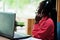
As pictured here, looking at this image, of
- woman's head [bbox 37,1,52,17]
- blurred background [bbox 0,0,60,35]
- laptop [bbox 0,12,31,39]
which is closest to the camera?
laptop [bbox 0,12,31,39]

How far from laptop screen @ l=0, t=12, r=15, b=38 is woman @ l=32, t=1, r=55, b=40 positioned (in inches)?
18.6

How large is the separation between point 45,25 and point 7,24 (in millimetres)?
599

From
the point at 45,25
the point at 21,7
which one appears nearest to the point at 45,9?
the point at 45,25

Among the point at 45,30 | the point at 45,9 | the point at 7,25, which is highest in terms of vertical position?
the point at 45,9

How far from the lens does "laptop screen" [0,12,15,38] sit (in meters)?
1.53

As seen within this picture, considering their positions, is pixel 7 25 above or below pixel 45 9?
below

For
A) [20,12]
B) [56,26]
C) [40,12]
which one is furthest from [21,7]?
[56,26]

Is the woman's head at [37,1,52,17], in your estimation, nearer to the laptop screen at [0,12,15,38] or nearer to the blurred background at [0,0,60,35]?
the laptop screen at [0,12,15,38]

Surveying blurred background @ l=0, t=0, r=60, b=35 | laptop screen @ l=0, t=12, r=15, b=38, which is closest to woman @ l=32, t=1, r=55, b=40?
laptop screen @ l=0, t=12, r=15, b=38

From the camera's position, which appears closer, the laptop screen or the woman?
the laptop screen

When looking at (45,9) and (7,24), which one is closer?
(7,24)

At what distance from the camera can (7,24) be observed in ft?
5.25

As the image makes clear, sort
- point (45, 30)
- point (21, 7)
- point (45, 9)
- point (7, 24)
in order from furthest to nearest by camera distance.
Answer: point (21, 7) < point (45, 9) < point (45, 30) < point (7, 24)

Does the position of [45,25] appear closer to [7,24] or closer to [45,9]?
[45,9]
